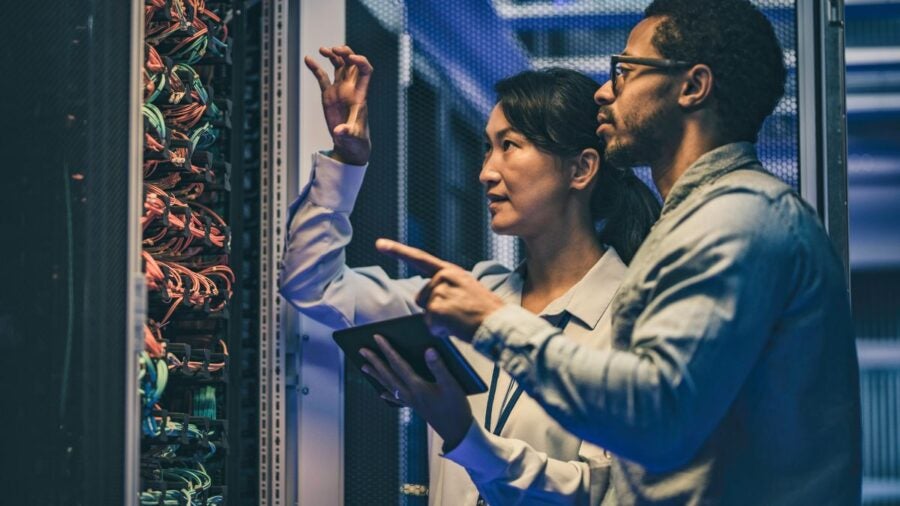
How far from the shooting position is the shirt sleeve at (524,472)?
224 cm

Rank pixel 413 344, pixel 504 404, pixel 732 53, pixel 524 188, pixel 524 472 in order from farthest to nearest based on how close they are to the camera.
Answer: pixel 524 188
pixel 504 404
pixel 524 472
pixel 413 344
pixel 732 53

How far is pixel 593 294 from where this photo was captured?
2.59 metres

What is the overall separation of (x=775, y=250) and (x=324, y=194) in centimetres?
132

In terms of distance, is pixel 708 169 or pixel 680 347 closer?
pixel 680 347

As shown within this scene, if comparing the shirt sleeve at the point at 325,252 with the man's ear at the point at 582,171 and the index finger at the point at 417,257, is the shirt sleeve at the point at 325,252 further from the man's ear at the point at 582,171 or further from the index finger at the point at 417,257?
the index finger at the point at 417,257

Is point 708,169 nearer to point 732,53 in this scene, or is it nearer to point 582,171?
point 732,53

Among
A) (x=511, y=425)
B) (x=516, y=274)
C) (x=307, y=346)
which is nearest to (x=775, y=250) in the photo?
(x=511, y=425)

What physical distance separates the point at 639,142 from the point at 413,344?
1.82ft

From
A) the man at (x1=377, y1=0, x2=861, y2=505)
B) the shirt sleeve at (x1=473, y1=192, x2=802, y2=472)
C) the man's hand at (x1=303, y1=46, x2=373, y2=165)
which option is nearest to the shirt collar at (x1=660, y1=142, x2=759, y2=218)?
the man at (x1=377, y1=0, x2=861, y2=505)

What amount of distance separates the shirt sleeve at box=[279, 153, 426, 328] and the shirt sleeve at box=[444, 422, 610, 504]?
0.62m

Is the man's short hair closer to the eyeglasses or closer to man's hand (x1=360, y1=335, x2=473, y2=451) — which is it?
the eyeglasses

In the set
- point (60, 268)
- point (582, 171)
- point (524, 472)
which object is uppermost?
point (582, 171)

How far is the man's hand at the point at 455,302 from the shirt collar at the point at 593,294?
2.54 feet

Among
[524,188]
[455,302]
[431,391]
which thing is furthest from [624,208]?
[455,302]
